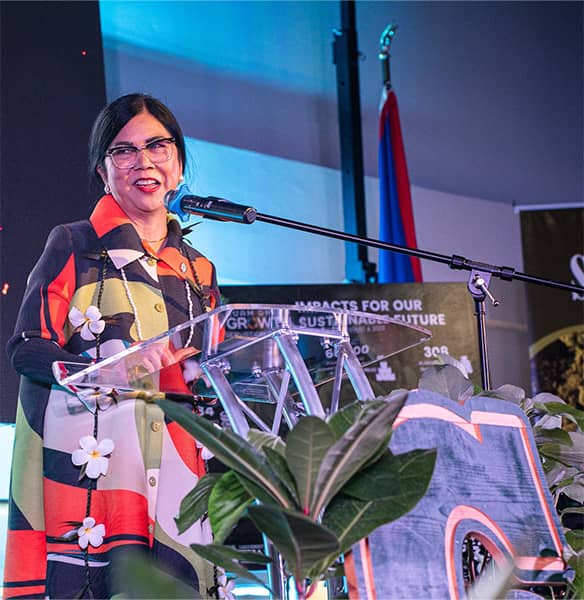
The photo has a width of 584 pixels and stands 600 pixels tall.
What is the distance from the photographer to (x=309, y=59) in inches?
197

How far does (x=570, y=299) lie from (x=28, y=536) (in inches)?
130

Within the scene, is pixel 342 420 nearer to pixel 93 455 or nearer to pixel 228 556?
pixel 228 556

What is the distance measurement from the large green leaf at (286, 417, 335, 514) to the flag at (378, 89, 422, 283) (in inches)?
136

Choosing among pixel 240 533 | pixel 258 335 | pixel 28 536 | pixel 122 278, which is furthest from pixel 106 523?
pixel 240 533

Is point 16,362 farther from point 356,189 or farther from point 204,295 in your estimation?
point 356,189

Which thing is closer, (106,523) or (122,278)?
(106,523)

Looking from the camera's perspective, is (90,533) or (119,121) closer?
(90,533)

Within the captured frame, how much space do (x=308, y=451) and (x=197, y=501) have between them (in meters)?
0.17

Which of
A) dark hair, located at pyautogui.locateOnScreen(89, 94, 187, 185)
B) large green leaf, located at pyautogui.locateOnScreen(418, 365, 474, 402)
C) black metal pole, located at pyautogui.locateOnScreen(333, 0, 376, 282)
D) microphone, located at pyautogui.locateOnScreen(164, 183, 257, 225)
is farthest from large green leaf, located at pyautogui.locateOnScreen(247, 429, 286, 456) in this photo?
black metal pole, located at pyautogui.locateOnScreen(333, 0, 376, 282)

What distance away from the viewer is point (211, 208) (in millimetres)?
1647

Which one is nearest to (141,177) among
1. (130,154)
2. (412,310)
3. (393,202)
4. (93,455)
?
(130,154)

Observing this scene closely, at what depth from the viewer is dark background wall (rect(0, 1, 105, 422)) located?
2816 millimetres

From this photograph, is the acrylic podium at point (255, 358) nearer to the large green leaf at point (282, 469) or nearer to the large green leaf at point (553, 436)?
the large green leaf at point (282, 469)

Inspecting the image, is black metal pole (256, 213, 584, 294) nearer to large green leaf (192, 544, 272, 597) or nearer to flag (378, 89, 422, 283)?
large green leaf (192, 544, 272, 597)
